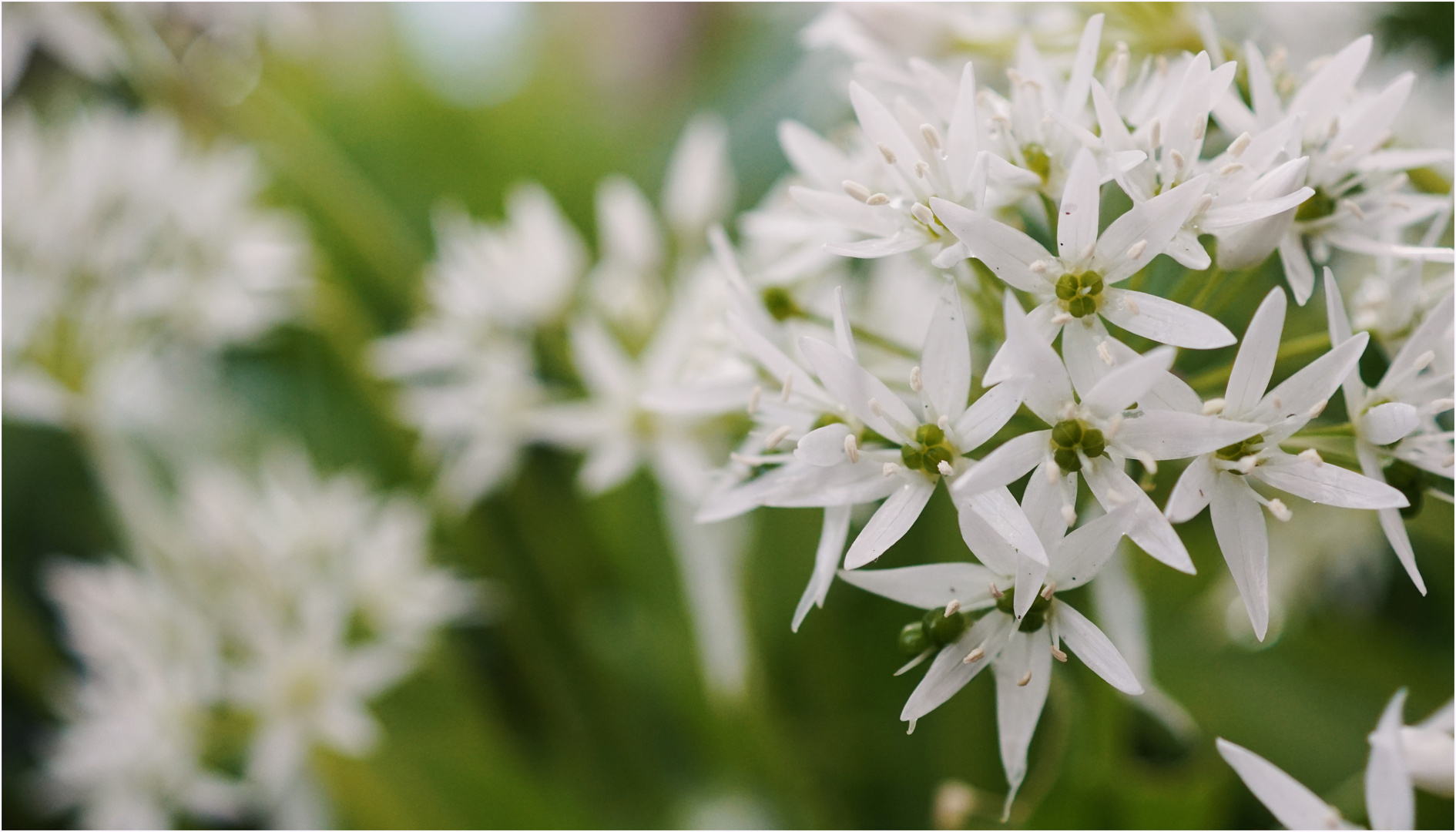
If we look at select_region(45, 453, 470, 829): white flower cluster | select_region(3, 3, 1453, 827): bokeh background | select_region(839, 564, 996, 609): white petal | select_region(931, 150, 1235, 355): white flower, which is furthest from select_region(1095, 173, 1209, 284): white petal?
select_region(45, 453, 470, 829): white flower cluster

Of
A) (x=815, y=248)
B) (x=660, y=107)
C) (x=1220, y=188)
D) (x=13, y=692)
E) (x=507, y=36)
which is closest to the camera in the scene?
(x=1220, y=188)

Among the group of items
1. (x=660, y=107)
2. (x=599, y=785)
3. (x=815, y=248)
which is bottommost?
(x=599, y=785)

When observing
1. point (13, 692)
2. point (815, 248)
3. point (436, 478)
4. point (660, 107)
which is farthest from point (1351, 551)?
point (13, 692)

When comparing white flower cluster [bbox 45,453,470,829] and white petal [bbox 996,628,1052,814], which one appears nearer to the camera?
white petal [bbox 996,628,1052,814]

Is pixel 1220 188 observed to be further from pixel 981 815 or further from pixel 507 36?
pixel 507 36

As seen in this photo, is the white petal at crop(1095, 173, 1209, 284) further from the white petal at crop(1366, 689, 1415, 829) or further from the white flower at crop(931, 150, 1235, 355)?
the white petal at crop(1366, 689, 1415, 829)

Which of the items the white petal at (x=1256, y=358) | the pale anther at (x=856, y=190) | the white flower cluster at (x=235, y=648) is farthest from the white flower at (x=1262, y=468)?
the white flower cluster at (x=235, y=648)

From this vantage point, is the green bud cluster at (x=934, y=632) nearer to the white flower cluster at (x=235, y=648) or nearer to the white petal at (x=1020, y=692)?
the white petal at (x=1020, y=692)

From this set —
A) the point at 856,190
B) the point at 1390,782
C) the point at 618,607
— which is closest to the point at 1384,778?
the point at 1390,782
